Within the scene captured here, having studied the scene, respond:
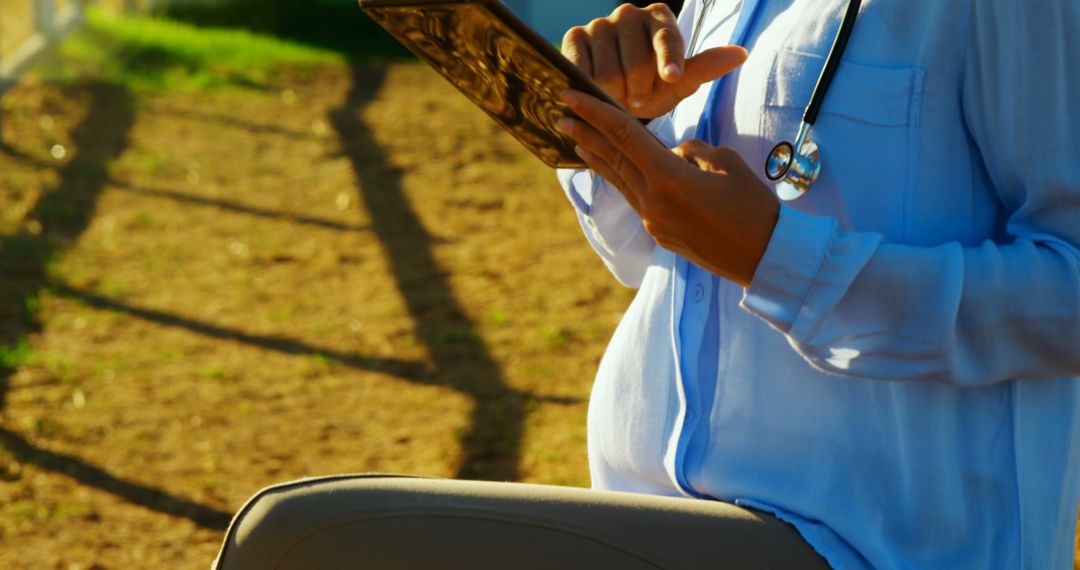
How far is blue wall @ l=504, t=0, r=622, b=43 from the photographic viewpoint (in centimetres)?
A: 1295

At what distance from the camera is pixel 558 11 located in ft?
43.0

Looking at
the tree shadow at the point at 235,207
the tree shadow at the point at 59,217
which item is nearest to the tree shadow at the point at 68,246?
the tree shadow at the point at 59,217

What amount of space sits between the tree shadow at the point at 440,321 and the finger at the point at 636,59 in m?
2.51

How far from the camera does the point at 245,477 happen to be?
4113 millimetres

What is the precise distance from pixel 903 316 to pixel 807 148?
8.7 inches

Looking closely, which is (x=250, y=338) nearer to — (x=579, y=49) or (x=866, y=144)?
(x=579, y=49)

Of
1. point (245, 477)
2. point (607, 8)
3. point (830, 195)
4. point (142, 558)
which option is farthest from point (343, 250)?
point (607, 8)

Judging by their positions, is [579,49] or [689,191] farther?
[579,49]

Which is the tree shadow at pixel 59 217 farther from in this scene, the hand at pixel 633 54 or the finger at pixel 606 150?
the finger at pixel 606 150

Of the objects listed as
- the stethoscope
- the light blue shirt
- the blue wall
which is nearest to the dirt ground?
the light blue shirt

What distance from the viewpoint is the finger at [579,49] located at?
5.65 feet

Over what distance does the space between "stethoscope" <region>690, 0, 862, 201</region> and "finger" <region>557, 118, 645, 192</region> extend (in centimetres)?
20

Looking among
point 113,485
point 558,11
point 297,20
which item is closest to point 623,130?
point 113,485

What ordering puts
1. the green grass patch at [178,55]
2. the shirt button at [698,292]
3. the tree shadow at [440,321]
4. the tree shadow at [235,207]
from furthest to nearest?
1. the green grass patch at [178,55]
2. the tree shadow at [235,207]
3. the tree shadow at [440,321]
4. the shirt button at [698,292]
